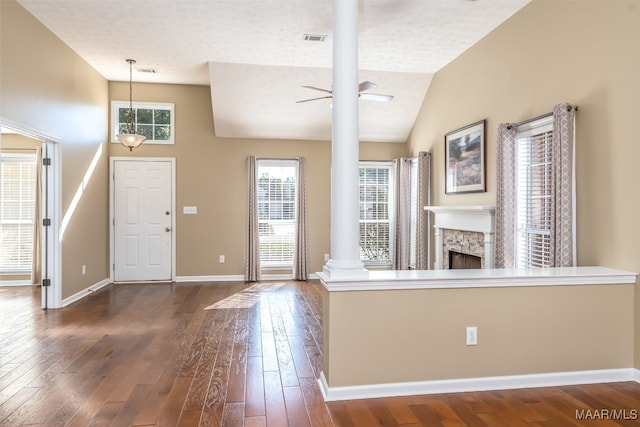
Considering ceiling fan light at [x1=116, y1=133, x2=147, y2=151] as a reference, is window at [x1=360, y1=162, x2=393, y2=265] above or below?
below

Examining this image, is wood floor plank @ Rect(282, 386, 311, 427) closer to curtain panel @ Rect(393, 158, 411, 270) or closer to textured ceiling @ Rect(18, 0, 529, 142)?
textured ceiling @ Rect(18, 0, 529, 142)

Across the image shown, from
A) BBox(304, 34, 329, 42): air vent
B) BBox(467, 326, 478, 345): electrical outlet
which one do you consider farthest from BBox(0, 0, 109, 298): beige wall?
BBox(467, 326, 478, 345): electrical outlet

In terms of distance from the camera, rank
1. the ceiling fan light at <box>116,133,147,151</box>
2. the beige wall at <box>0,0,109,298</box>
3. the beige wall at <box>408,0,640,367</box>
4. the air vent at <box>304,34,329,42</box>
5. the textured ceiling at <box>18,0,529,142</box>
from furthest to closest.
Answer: the ceiling fan light at <box>116,133,147,151</box>
the air vent at <box>304,34,329,42</box>
the textured ceiling at <box>18,0,529,142</box>
the beige wall at <box>0,0,109,298</box>
the beige wall at <box>408,0,640,367</box>

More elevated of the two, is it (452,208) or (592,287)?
(452,208)

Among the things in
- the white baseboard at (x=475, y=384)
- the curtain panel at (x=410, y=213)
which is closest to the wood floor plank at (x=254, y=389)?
the white baseboard at (x=475, y=384)

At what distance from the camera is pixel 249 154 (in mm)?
6953

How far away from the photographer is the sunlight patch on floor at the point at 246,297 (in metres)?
5.17

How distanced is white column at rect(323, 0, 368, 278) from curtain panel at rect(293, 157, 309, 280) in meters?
4.17

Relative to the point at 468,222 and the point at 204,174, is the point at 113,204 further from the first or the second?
the point at 468,222

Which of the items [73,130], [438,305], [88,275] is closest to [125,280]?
[88,275]

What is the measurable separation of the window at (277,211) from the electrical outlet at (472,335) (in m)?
4.57

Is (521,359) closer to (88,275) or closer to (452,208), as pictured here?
(452,208)

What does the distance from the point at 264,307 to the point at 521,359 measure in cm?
307

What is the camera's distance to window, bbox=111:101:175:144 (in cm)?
664
